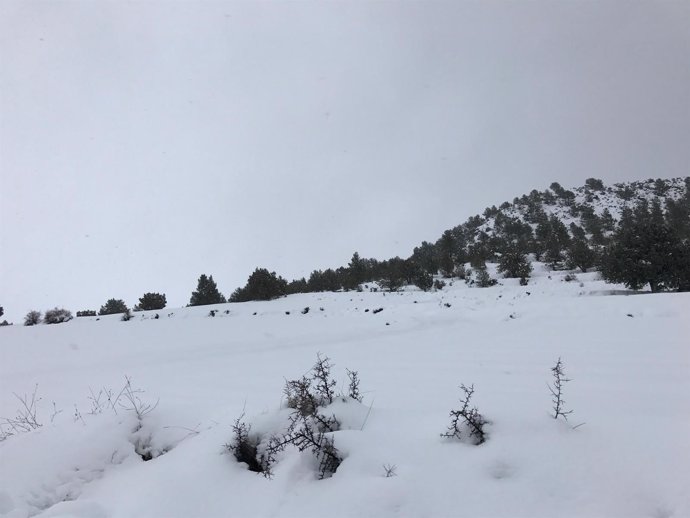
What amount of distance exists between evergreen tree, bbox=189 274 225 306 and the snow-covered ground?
113 feet

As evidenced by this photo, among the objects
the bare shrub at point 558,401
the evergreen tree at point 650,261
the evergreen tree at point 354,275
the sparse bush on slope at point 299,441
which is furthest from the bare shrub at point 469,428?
the evergreen tree at point 354,275

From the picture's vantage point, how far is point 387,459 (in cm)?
229

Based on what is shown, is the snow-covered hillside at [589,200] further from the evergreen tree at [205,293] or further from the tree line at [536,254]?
the evergreen tree at [205,293]

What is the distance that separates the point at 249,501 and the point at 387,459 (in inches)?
Answer: 36.9

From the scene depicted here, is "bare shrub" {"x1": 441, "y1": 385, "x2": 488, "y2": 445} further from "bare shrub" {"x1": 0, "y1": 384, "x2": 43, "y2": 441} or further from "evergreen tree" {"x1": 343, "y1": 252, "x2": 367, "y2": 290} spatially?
"evergreen tree" {"x1": 343, "y1": 252, "x2": 367, "y2": 290}

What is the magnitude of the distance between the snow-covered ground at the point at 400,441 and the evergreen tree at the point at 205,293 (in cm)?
3431

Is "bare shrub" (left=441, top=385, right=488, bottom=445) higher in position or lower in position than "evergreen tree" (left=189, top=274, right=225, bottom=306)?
lower

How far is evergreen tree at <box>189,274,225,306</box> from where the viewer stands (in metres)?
40.3

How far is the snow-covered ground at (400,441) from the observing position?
1914 millimetres

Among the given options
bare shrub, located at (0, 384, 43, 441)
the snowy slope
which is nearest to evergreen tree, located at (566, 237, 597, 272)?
the snowy slope

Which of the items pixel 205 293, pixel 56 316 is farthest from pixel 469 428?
pixel 205 293

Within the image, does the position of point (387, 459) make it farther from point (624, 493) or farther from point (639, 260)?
point (639, 260)

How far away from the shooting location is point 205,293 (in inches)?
1591

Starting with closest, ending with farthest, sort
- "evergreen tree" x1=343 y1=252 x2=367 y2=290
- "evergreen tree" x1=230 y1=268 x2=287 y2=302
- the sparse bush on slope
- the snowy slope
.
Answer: the sparse bush on slope
"evergreen tree" x1=230 y1=268 x2=287 y2=302
"evergreen tree" x1=343 y1=252 x2=367 y2=290
the snowy slope
